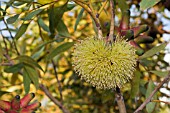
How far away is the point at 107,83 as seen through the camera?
2.91ft

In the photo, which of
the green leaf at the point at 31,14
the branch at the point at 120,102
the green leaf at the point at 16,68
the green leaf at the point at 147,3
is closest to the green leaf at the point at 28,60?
the green leaf at the point at 16,68

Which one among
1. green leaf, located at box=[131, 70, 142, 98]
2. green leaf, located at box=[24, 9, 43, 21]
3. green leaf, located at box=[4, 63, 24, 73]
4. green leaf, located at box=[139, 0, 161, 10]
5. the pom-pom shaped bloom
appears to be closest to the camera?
green leaf, located at box=[139, 0, 161, 10]

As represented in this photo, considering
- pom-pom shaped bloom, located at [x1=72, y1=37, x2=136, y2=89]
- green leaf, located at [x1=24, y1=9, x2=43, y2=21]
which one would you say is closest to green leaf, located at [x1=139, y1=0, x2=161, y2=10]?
pom-pom shaped bloom, located at [x1=72, y1=37, x2=136, y2=89]

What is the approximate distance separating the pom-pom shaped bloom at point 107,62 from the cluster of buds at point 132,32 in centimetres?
5

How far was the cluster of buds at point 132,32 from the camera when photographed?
0.97m

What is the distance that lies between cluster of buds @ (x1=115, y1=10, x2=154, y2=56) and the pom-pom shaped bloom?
52mm

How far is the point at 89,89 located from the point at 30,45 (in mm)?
472

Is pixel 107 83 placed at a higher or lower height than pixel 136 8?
Result: lower

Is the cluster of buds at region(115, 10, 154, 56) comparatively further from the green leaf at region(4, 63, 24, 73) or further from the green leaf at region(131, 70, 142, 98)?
the green leaf at region(4, 63, 24, 73)

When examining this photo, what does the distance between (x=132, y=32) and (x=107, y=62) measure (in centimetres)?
13

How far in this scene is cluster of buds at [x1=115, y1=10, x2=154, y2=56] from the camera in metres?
0.97

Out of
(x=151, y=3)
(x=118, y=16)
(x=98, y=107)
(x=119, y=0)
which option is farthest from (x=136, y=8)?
(x=151, y=3)

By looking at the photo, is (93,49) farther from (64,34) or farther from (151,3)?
(64,34)

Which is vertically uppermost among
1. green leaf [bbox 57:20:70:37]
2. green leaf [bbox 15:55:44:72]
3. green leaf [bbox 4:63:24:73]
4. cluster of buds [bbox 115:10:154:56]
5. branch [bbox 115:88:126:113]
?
green leaf [bbox 57:20:70:37]
